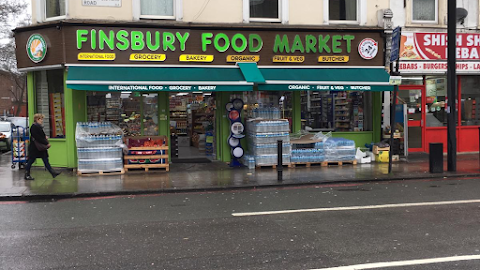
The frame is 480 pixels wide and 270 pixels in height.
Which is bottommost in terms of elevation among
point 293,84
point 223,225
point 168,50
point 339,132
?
point 223,225

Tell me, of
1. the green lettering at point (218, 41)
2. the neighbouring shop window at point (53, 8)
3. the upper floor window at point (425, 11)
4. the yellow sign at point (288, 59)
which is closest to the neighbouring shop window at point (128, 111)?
the green lettering at point (218, 41)

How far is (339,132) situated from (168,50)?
20.5 ft

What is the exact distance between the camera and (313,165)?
1314 centimetres

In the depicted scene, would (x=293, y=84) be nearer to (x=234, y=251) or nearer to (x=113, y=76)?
(x=113, y=76)

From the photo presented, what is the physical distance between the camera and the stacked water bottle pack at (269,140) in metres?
12.5

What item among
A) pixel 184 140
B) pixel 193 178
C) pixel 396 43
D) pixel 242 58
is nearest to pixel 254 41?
pixel 242 58

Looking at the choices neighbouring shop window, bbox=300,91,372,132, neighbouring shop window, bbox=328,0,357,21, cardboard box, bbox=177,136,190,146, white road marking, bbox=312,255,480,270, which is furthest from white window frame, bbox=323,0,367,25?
white road marking, bbox=312,255,480,270

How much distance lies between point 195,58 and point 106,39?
2577mm

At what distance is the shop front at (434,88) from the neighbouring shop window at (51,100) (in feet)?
35.6

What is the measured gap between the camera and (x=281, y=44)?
13.2 m

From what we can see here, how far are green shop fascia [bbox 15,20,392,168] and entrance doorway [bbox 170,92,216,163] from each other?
0.74 m

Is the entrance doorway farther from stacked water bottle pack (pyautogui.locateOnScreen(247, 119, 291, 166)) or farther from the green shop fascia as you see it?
stacked water bottle pack (pyautogui.locateOnScreen(247, 119, 291, 166))

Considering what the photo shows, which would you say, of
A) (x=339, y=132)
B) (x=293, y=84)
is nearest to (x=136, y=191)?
(x=293, y=84)

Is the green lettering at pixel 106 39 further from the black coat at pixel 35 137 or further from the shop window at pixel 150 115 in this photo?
the black coat at pixel 35 137
